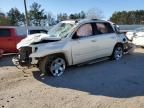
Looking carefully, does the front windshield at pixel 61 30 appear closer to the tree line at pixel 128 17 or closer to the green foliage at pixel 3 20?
the green foliage at pixel 3 20

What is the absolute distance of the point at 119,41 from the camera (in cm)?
1219

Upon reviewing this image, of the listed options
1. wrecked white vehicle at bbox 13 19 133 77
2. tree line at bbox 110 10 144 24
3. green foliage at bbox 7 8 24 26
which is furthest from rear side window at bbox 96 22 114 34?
tree line at bbox 110 10 144 24

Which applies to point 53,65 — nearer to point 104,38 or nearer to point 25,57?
point 25,57

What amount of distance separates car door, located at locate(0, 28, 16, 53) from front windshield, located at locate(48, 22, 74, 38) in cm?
496

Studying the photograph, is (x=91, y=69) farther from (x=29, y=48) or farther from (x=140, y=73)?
(x=29, y=48)

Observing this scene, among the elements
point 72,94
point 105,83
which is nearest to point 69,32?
point 105,83

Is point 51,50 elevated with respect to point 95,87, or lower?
elevated

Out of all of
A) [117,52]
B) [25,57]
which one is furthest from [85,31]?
[25,57]

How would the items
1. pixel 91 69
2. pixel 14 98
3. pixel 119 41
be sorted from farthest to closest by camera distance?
pixel 119 41
pixel 91 69
pixel 14 98

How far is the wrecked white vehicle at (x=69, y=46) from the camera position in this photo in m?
9.24

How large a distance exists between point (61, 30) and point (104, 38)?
1831mm

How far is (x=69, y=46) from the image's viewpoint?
9781mm

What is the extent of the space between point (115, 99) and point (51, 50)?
301 centimetres

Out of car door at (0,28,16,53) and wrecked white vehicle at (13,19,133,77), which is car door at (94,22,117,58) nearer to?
wrecked white vehicle at (13,19,133,77)
